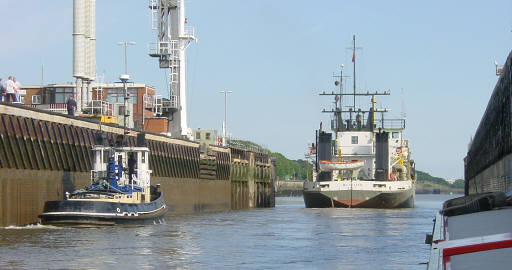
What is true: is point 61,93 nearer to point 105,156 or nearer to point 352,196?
point 352,196

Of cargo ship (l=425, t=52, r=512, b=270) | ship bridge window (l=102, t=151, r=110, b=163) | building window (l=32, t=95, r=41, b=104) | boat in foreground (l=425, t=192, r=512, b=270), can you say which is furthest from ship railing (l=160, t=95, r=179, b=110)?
boat in foreground (l=425, t=192, r=512, b=270)

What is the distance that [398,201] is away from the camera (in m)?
72.2

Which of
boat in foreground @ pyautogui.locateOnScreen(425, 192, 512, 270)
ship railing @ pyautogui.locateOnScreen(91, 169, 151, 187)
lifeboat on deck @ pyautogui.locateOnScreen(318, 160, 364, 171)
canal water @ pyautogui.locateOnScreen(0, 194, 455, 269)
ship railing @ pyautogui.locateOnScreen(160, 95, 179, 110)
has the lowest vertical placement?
canal water @ pyautogui.locateOnScreen(0, 194, 455, 269)

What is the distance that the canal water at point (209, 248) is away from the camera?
21016mm

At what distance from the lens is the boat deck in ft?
23.0

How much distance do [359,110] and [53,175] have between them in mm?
47725

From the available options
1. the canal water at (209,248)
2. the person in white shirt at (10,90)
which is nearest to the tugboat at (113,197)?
the canal water at (209,248)

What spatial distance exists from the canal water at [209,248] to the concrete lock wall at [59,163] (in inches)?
74.0

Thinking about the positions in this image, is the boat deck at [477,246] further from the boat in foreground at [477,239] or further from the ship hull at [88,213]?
the ship hull at [88,213]

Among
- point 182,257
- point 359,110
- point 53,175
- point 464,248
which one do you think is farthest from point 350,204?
point 464,248

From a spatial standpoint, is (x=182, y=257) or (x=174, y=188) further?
(x=174, y=188)

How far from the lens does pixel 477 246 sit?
6969 millimetres

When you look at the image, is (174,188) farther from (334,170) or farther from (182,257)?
(182,257)

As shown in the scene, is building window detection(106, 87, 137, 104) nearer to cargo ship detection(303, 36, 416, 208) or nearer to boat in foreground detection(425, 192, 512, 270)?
cargo ship detection(303, 36, 416, 208)
